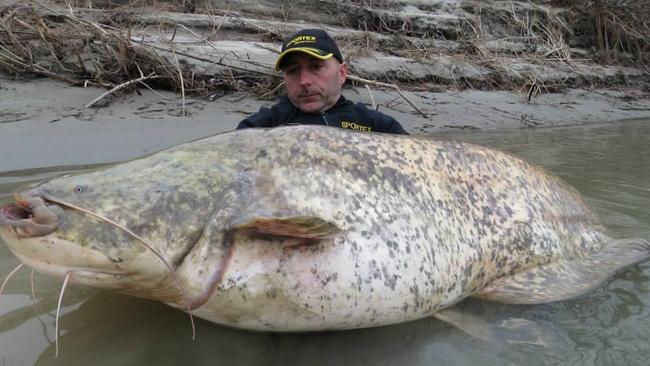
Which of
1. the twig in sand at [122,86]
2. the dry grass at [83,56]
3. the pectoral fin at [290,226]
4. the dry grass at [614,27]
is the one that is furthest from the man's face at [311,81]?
the dry grass at [614,27]

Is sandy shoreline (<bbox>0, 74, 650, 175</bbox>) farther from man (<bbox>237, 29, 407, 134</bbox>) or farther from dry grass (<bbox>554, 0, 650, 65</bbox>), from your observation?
dry grass (<bbox>554, 0, 650, 65</bbox>)

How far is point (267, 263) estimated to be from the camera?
1805mm

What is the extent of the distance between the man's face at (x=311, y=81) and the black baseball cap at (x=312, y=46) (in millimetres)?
55

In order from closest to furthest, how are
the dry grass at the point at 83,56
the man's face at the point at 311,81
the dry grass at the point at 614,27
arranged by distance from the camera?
the man's face at the point at 311,81 < the dry grass at the point at 83,56 < the dry grass at the point at 614,27

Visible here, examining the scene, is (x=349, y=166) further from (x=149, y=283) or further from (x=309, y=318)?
(x=149, y=283)

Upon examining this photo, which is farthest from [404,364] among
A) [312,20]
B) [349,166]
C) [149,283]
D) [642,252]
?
[312,20]

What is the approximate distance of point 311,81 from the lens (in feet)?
11.6

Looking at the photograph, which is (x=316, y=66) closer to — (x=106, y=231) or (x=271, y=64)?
(x=106, y=231)

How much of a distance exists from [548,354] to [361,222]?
3.03ft

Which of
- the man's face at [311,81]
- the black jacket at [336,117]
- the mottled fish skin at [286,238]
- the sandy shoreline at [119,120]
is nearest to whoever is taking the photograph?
the mottled fish skin at [286,238]

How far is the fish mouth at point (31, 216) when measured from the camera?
157 cm

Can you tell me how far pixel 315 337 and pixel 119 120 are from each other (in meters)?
3.88

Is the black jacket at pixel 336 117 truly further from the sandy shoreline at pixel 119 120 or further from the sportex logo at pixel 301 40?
the sandy shoreline at pixel 119 120

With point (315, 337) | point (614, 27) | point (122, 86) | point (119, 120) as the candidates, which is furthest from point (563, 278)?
point (614, 27)
